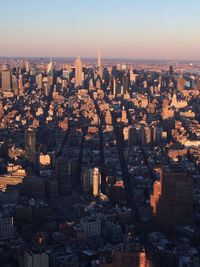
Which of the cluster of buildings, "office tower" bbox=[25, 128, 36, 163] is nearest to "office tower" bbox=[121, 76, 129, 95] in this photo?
the cluster of buildings

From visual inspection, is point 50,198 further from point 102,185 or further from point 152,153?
point 152,153

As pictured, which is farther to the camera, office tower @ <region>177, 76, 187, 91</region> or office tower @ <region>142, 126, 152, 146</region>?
office tower @ <region>177, 76, 187, 91</region>

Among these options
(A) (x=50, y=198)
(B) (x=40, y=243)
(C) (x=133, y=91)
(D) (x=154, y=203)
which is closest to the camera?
(B) (x=40, y=243)

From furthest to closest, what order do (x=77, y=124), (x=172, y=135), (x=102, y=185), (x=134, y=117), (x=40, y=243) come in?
(x=134, y=117), (x=77, y=124), (x=172, y=135), (x=102, y=185), (x=40, y=243)

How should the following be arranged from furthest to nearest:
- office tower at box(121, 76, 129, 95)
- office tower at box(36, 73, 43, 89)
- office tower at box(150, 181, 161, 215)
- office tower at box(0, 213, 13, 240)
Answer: office tower at box(36, 73, 43, 89)
office tower at box(121, 76, 129, 95)
office tower at box(150, 181, 161, 215)
office tower at box(0, 213, 13, 240)

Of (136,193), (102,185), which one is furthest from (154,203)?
(102,185)

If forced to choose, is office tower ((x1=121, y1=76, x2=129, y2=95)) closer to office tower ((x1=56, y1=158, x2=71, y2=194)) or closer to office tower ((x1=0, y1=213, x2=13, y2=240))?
office tower ((x1=56, y1=158, x2=71, y2=194))

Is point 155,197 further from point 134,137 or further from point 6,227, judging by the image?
A: point 134,137

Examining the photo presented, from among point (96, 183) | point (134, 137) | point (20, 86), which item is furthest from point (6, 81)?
point (96, 183)
